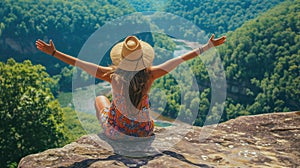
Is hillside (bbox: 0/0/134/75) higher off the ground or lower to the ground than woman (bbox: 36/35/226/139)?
higher

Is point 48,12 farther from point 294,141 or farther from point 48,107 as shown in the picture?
point 294,141

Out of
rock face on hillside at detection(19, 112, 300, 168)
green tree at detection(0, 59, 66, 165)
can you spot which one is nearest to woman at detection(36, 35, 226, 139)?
rock face on hillside at detection(19, 112, 300, 168)

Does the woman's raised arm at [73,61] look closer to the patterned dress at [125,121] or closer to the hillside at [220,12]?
the patterned dress at [125,121]

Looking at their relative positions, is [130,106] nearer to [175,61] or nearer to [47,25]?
[175,61]

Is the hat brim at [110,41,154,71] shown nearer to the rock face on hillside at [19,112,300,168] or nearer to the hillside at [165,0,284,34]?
the rock face on hillside at [19,112,300,168]

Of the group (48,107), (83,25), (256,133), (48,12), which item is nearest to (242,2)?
(83,25)

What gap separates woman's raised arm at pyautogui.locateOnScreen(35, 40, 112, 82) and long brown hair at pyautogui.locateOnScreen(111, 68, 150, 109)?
16cm

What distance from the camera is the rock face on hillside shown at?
18.6ft

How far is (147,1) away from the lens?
108 m

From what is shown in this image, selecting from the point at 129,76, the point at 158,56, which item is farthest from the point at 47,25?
the point at 129,76

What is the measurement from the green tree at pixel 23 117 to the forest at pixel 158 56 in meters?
0.05

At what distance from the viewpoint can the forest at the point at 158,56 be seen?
20.5 meters

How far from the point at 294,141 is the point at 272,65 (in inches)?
2483

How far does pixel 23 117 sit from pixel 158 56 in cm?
1304
